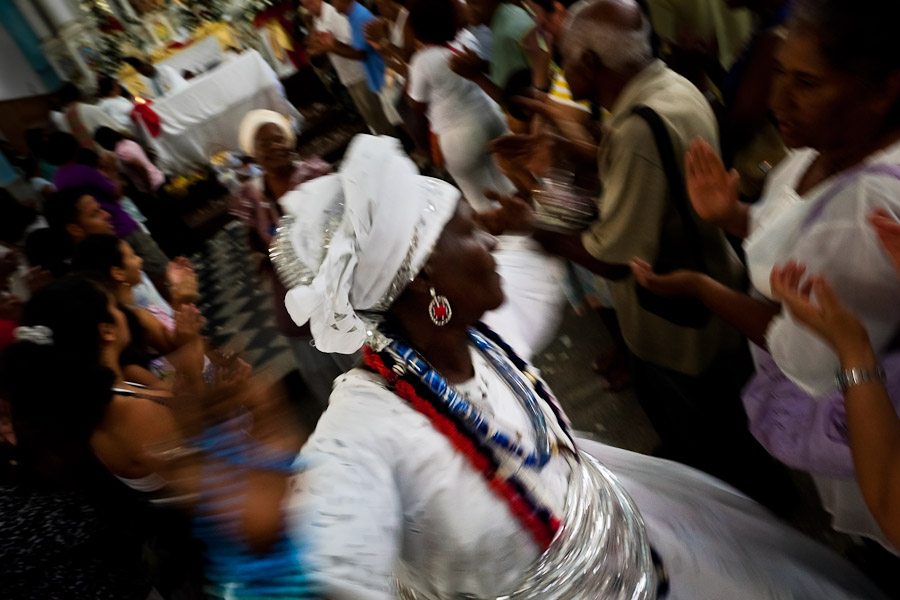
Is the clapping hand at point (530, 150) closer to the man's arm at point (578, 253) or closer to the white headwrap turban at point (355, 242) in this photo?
the man's arm at point (578, 253)

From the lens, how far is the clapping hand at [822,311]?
105 centimetres

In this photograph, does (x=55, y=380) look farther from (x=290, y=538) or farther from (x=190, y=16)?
(x=190, y=16)

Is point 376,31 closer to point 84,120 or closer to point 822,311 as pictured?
point 822,311

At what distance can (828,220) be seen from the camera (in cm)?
111

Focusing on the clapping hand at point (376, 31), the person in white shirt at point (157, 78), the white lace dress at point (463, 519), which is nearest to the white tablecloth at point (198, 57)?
the person in white shirt at point (157, 78)

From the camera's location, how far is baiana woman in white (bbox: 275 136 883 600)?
102 centimetres

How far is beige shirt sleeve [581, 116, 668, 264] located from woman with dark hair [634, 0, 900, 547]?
32 cm

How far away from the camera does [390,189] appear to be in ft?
3.78

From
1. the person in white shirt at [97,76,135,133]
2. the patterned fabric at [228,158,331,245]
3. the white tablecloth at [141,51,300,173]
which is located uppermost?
the patterned fabric at [228,158,331,245]

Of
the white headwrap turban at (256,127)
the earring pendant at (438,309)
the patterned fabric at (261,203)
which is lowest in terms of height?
the patterned fabric at (261,203)

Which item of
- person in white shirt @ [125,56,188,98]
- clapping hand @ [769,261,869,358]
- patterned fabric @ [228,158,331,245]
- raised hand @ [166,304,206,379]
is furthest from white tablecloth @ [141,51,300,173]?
clapping hand @ [769,261,869,358]

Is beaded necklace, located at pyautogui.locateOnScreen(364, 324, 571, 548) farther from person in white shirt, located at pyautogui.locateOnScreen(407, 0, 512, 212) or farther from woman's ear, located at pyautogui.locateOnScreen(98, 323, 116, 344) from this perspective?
person in white shirt, located at pyautogui.locateOnScreen(407, 0, 512, 212)

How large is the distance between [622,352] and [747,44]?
4.95ft

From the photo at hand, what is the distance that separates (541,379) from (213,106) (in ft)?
28.2
